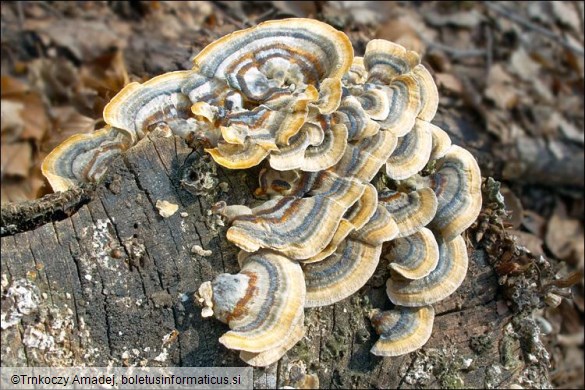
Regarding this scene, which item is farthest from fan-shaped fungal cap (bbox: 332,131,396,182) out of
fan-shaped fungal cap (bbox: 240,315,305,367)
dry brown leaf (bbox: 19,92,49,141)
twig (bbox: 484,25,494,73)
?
twig (bbox: 484,25,494,73)

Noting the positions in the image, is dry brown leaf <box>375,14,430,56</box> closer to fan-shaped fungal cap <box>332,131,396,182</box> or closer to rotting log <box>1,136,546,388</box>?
fan-shaped fungal cap <box>332,131,396,182</box>

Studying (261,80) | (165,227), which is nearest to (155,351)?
(165,227)

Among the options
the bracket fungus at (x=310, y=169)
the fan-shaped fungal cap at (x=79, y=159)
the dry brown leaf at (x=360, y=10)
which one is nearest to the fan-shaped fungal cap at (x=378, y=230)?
the bracket fungus at (x=310, y=169)

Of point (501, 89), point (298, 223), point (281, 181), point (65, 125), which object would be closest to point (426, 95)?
point (281, 181)

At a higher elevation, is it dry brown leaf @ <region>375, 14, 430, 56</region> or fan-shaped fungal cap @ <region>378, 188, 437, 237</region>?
fan-shaped fungal cap @ <region>378, 188, 437, 237</region>

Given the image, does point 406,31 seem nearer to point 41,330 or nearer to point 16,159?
point 16,159
